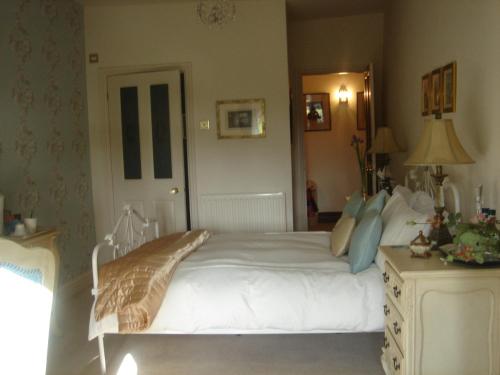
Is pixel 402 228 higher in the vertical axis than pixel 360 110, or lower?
lower

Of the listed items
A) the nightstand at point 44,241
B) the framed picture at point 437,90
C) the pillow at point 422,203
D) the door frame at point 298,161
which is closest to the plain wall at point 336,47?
the door frame at point 298,161

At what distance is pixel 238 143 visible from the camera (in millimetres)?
4758

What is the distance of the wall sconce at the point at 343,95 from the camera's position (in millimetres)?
7176

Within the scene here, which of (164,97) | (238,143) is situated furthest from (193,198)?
(164,97)

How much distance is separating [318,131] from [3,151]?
194 inches

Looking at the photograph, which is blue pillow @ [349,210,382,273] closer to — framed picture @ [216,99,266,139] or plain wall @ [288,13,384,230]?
framed picture @ [216,99,266,139]

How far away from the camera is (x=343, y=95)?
7.19 meters

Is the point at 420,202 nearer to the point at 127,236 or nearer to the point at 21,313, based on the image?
the point at 21,313

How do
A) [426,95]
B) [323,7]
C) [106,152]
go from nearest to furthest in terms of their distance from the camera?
[426,95] → [106,152] → [323,7]

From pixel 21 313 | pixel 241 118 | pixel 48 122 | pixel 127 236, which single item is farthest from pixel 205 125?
pixel 21 313

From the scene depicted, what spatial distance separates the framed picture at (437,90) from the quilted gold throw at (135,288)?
2.11 m

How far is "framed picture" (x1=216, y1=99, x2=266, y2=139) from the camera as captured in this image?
4.69 metres

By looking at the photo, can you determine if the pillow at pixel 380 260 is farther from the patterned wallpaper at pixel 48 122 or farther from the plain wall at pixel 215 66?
the patterned wallpaper at pixel 48 122

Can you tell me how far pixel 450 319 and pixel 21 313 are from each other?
173 cm
